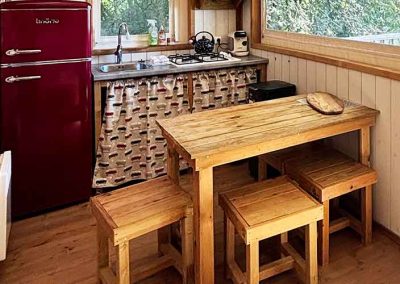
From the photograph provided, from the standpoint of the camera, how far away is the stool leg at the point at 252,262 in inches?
77.5

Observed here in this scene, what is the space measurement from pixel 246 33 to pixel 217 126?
1.88 meters

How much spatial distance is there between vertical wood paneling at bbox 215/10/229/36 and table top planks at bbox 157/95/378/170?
153 cm

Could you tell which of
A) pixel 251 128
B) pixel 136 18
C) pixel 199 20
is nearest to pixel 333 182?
pixel 251 128

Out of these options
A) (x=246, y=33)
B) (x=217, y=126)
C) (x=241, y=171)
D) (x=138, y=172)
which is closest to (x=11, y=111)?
(x=138, y=172)

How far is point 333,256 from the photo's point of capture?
2.50 m

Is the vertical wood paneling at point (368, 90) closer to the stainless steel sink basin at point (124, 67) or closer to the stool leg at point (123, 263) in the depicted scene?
the stainless steel sink basin at point (124, 67)

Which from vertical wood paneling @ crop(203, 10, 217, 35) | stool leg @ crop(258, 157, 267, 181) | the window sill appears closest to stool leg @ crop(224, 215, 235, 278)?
stool leg @ crop(258, 157, 267, 181)

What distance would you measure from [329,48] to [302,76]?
1.05ft

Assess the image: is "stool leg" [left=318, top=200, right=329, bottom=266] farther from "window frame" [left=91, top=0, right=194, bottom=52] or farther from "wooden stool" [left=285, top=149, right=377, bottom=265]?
"window frame" [left=91, top=0, right=194, bottom=52]

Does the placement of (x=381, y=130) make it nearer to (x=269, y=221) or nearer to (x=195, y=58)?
(x=269, y=221)

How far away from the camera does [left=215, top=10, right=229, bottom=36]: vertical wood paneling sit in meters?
3.97

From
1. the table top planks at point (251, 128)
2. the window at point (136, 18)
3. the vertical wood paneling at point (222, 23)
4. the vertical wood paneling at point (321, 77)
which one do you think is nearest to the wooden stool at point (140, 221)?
the table top planks at point (251, 128)

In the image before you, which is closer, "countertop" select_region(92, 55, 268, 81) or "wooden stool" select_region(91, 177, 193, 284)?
"wooden stool" select_region(91, 177, 193, 284)

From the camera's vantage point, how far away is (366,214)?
8.41 feet
